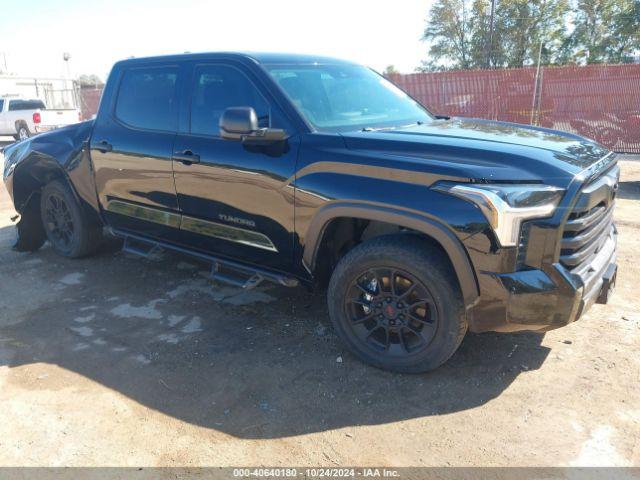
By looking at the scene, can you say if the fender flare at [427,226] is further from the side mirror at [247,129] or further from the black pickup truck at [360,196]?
the side mirror at [247,129]

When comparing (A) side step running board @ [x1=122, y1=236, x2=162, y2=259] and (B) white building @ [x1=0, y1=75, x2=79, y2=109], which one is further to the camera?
(B) white building @ [x1=0, y1=75, x2=79, y2=109]

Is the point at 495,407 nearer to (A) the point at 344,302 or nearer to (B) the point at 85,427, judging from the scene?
(A) the point at 344,302

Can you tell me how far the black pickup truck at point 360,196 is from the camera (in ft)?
8.83

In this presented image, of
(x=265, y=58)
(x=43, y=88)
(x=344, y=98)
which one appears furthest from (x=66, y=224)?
(x=43, y=88)

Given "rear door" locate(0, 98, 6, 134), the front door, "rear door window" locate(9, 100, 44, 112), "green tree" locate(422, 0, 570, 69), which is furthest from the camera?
"green tree" locate(422, 0, 570, 69)

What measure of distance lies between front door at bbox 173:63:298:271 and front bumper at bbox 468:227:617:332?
1299 millimetres

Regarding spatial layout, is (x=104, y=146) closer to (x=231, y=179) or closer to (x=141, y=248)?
(x=141, y=248)

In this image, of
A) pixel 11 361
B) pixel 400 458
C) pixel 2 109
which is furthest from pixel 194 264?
pixel 2 109

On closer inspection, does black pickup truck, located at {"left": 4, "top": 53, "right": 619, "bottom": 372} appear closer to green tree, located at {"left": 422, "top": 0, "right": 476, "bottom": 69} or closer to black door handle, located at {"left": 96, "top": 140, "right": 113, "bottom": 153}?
black door handle, located at {"left": 96, "top": 140, "right": 113, "bottom": 153}

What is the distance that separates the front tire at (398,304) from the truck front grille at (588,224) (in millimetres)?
611

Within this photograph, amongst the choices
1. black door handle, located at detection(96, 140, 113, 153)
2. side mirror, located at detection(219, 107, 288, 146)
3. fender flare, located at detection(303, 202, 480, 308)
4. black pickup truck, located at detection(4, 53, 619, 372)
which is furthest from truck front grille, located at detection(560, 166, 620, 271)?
black door handle, located at detection(96, 140, 113, 153)

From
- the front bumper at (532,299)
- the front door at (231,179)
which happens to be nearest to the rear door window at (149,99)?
the front door at (231,179)

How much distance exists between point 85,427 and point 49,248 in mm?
3858

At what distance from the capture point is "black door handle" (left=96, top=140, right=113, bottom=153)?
15.0ft
